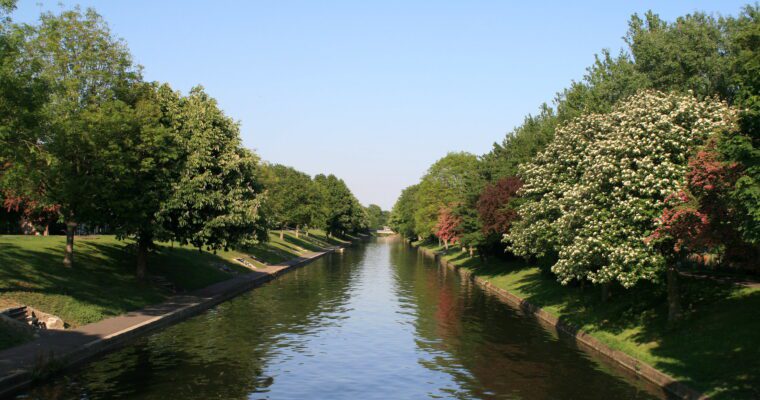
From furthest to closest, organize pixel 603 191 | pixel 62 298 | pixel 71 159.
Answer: pixel 71 159, pixel 62 298, pixel 603 191

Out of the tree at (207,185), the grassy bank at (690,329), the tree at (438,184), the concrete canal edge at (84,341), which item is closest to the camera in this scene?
the concrete canal edge at (84,341)

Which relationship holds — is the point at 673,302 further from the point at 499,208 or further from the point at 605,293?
the point at 499,208

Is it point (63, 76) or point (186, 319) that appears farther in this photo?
point (63, 76)

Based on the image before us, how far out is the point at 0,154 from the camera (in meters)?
24.7

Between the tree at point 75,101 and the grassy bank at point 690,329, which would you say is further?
the tree at point 75,101

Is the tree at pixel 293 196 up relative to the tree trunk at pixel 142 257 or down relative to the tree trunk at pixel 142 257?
up

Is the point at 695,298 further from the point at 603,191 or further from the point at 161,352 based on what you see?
the point at 161,352

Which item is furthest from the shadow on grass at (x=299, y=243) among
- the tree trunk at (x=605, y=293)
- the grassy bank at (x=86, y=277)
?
the tree trunk at (x=605, y=293)

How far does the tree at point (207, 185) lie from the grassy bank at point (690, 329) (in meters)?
20.7

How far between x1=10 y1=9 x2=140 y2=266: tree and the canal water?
995 centimetres

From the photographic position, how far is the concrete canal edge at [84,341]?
750 inches

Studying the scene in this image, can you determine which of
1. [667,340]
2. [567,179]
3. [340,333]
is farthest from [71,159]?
[667,340]

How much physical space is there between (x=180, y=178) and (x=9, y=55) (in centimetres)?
1378

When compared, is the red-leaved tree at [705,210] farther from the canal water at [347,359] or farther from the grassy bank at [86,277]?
the grassy bank at [86,277]
